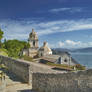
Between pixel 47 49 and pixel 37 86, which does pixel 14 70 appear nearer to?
pixel 37 86

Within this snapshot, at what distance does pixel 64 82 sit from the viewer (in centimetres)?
826

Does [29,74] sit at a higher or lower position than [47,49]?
lower

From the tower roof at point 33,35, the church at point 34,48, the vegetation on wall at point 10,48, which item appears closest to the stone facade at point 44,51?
the church at point 34,48

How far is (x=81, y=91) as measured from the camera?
7484 mm

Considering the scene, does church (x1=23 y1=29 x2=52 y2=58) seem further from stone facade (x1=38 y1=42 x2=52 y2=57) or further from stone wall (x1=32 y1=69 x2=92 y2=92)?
stone wall (x1=32 y1=69 x2=92 y2=92)

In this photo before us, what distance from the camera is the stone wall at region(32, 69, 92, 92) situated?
7377mm

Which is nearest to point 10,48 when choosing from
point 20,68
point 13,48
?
point 13,48

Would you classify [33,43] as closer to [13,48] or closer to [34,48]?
[34,48]

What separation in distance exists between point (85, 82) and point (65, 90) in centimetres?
142

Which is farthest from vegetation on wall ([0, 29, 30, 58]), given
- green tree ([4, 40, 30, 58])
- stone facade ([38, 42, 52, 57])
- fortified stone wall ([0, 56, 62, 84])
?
fortified stone wall ([0, 56, 62, 84])

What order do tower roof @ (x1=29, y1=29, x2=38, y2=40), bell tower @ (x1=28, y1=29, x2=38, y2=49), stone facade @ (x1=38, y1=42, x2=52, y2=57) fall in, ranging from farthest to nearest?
1. tower roof @ (x1=29, y1=29, x2=38, y2=40)
2. bell tower @ (x1=28, y1=29, x2=38, y2=49)
3. stone facade @ (x1=38, y1=42, x2=52, y2=57)

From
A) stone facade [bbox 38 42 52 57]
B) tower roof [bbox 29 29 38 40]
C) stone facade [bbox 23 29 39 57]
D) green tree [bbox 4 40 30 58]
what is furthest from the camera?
tower roof [bbox 29 29 38 40]

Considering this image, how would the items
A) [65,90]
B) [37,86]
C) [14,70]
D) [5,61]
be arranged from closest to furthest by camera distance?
[65,90], [37,86], [14,70], [5,61]

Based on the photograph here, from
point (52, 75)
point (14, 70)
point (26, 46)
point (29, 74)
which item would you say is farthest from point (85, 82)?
point (26, 46)
